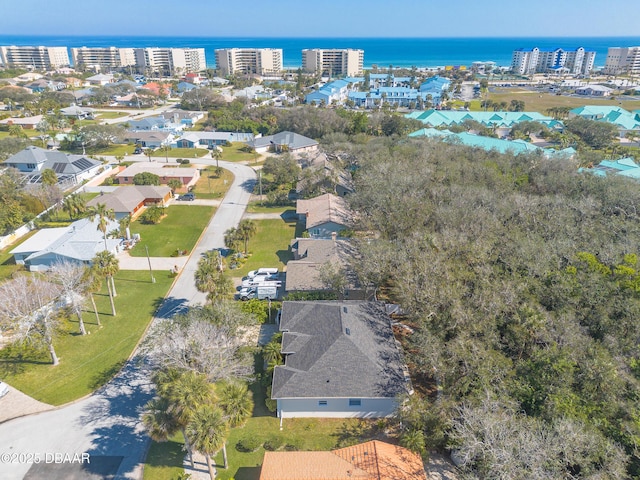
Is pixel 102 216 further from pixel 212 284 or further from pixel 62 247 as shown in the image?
pixel 212 284

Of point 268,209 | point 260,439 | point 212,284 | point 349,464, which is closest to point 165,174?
point 268,209

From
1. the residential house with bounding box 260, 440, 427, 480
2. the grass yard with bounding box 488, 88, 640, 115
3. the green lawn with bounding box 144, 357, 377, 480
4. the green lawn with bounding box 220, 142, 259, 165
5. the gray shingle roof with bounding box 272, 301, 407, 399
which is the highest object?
the grass yard with bounding box 488, 88, 640, 115

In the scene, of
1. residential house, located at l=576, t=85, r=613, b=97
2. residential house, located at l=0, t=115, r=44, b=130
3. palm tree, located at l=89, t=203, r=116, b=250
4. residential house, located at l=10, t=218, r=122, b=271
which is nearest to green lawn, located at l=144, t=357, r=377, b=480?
residential house, located at l=10, t=218, r=122, b=271

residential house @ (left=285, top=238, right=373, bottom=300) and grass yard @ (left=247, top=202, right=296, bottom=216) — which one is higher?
residential house @ (left=285, top=238, right=373, bottom=300)

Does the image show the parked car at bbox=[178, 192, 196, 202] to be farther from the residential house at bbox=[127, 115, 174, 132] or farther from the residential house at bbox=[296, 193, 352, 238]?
the residential house at bbox=[127, 115, 174, 132]

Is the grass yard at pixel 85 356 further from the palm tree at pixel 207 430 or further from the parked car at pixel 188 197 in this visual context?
the parked car at pixel 188 197

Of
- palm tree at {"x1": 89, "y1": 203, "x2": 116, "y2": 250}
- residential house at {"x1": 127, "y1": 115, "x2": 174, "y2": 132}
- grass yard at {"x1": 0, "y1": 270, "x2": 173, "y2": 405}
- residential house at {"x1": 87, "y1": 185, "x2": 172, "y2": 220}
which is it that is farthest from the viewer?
residential house at {"x1": 127, "y1": 115, "x2": 174, "y2": 132}

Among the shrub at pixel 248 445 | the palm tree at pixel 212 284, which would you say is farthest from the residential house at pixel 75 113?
the shrub at pixel 248 445
